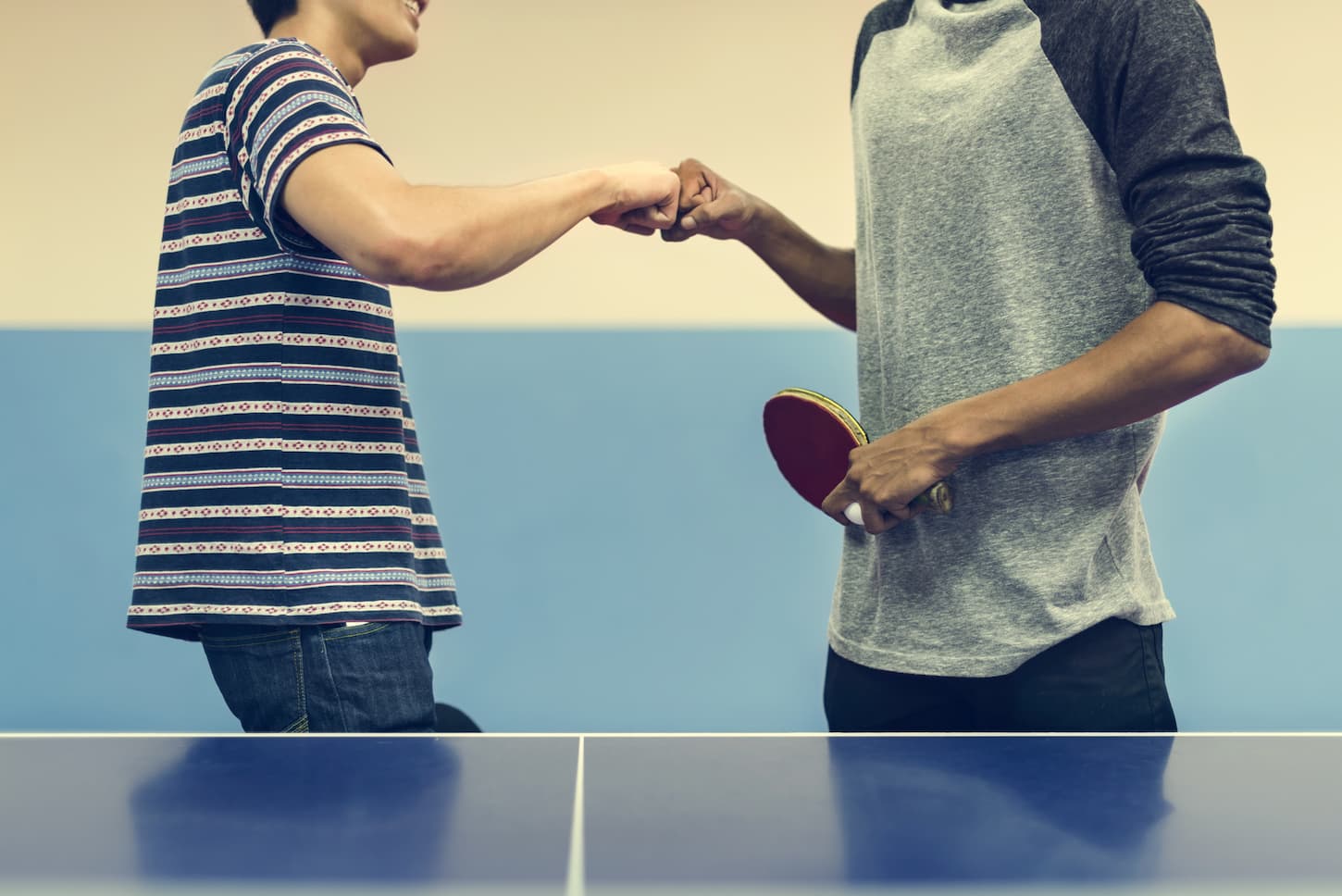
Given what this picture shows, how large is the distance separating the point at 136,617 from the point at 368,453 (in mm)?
261

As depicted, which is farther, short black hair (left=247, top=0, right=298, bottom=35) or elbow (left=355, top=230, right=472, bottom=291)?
short black hair (left=247, top=0, right=298, bottom=35)

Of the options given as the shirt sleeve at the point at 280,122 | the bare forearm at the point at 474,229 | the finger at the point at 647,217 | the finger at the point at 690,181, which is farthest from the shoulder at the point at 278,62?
the finger at the point at 690,181

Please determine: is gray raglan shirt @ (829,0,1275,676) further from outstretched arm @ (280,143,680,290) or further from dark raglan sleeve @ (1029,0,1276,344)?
outstretched arm @ (280,143,680,290)

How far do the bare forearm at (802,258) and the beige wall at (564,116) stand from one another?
1.57 m

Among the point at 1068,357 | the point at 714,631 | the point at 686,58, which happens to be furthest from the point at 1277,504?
the point at 1068,357

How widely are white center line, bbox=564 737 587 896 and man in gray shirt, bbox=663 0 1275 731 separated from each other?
45cm

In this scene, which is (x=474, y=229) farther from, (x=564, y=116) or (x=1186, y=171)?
(x=564, y=116)

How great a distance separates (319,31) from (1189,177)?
2.84 ft

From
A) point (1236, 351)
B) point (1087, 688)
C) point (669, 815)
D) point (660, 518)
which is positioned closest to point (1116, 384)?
point (1236, 351)

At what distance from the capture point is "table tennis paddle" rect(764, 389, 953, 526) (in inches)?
49.2

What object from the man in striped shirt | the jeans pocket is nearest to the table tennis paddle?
the man in striped shirt

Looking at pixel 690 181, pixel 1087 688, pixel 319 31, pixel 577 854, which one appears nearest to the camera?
pixel 577 854

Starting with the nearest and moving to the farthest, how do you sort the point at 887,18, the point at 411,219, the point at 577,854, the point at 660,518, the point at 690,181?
the point at 577,854, the point at 411,219, the point at 887,18, the point at 690,181, the point at 660,518

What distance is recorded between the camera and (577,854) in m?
0.71
